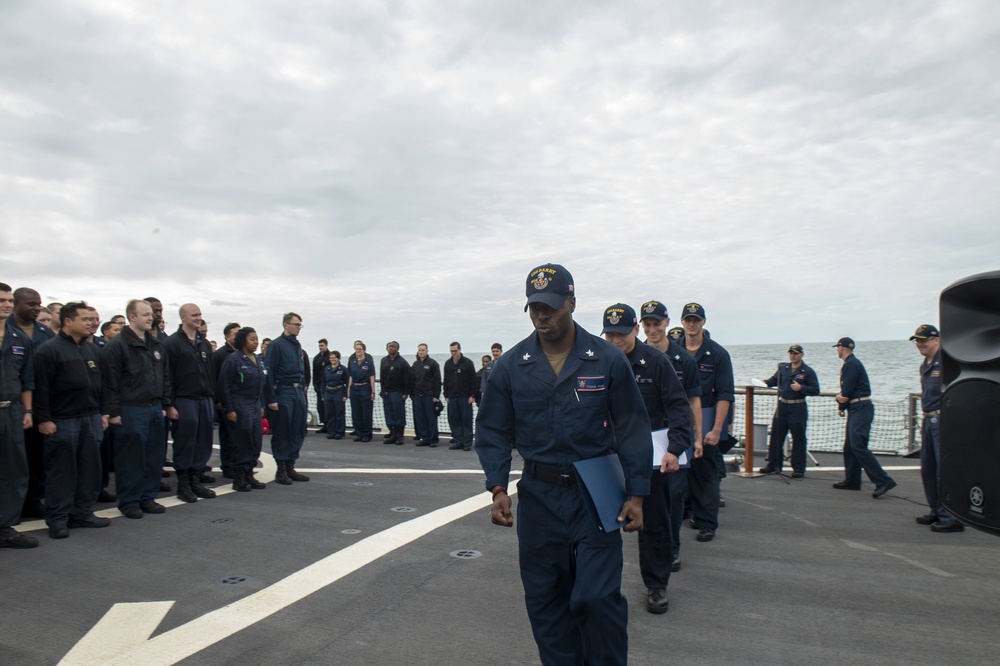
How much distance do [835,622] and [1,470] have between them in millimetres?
6515

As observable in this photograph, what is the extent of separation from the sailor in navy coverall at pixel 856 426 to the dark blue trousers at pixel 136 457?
8.26m

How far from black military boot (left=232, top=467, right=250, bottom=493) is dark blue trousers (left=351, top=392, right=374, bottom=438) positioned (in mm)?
5230

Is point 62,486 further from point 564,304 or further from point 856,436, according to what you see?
point 856,436

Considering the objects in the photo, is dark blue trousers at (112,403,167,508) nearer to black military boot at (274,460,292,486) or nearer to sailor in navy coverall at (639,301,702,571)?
black military boot at (274,460,292,486)

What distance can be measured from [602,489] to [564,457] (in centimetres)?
22

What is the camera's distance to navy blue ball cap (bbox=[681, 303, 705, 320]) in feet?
20.0

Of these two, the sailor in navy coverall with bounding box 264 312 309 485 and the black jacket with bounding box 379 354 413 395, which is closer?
the sailor in navy coverall with bounding box 264 312 309 485

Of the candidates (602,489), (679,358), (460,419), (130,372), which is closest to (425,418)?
(460,419)

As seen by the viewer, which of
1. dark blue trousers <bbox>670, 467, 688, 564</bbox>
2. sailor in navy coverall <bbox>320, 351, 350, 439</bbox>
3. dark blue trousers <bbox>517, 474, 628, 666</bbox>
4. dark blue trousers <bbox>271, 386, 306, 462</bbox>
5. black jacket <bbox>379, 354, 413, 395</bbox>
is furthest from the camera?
sailor in navy coverall <bbox>320, 351, 350, 439</bbox>

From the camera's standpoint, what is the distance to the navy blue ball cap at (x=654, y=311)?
17.6 ft

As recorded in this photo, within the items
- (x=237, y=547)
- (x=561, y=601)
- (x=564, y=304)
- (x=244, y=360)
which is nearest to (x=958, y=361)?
(x=564, y=304)

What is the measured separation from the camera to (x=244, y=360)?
26.8 ft

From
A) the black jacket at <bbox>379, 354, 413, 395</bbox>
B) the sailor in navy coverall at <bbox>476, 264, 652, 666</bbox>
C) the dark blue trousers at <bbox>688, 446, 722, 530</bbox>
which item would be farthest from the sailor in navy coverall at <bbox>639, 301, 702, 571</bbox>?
the black jacket at <bbox>379, 354, 413, 395</bbox>

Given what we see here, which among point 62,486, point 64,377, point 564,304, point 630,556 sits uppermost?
point 564,304
